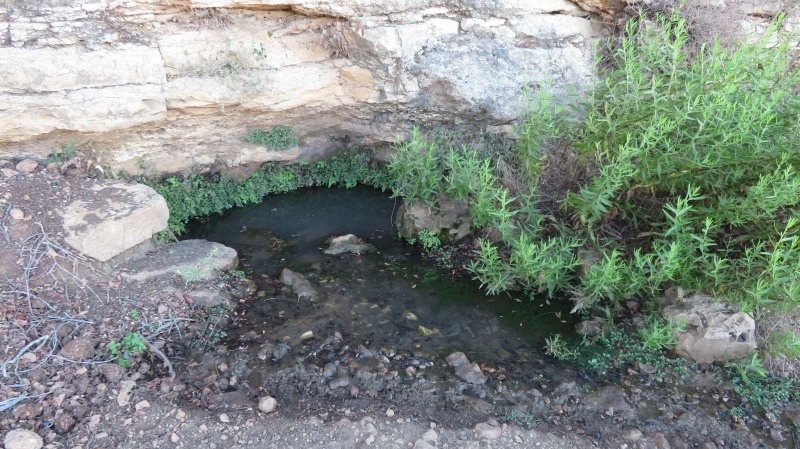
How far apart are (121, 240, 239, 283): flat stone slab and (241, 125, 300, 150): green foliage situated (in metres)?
1.51

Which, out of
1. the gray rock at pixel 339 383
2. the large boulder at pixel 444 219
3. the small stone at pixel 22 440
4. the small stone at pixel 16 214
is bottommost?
the gray rock at pixel 339 383

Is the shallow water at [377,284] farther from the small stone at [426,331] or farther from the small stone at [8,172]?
the small stone at [8,172]

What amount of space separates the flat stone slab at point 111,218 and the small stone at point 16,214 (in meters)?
0.26

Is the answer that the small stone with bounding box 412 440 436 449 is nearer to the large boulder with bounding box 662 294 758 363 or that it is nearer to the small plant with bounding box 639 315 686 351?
the small plant with bounding box 639 315 686 351

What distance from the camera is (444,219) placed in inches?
209

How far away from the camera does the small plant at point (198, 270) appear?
13.8ft

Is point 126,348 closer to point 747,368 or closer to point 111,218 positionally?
point 111,218

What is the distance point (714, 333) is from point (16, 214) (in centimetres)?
539

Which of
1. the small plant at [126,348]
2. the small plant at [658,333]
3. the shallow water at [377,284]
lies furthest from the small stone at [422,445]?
the small plant at [126,348]

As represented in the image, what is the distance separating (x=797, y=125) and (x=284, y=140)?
474cm

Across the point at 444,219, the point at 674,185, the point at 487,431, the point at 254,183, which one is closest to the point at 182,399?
the point at 487,431

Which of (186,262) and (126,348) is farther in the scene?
(186,262)

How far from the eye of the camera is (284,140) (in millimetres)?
5961

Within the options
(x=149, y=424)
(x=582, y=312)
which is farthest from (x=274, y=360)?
(x=582, y=312)
